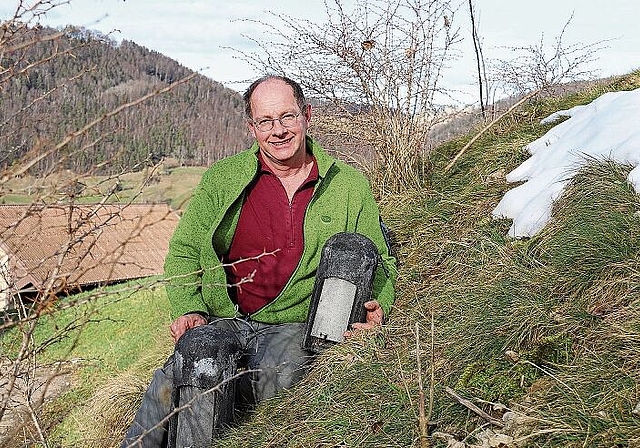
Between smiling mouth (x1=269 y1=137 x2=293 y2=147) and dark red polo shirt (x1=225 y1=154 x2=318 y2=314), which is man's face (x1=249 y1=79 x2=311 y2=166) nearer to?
smiling mouth (x1=269 y1=137 x2=293 y2=147)

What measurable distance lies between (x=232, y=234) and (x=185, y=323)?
20.8 inches

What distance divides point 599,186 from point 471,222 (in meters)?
1.12

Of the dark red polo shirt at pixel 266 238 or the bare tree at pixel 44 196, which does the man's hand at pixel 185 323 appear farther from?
the bare tree at pixel 44 196

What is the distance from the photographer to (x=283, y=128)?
145 inches

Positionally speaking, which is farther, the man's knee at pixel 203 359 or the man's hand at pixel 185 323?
the man's hand at pixel 185 323

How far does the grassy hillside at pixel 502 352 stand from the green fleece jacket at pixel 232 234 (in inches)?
15.8

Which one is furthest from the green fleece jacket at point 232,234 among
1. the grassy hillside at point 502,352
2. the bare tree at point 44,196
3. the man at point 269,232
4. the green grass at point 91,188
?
the bare tree at point 44,196

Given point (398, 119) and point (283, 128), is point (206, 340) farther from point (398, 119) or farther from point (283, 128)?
point (398, 119)

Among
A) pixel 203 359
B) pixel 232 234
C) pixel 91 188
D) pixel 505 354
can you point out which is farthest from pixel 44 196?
pixel 232 234

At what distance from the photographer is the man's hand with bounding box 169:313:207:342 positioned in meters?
3.44

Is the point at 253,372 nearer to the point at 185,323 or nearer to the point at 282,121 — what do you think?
the point at 185,323

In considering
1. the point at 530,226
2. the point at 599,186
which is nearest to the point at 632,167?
the point at 599,186

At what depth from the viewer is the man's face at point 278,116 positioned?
367 cm

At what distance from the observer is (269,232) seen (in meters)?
3.74
